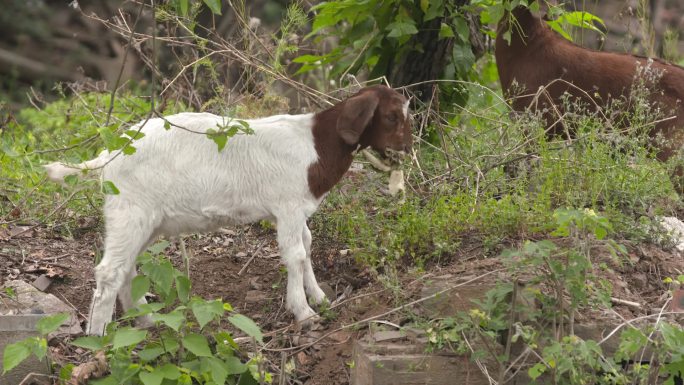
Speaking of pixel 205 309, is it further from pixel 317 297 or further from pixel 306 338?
pixel 317 297

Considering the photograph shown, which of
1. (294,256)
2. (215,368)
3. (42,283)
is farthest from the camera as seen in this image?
(42,283)

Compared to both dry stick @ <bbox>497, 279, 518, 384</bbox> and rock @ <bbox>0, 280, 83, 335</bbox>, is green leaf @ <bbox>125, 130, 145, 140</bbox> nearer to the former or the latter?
rock @ <bbox>0, 280, 83, 335</bbox>

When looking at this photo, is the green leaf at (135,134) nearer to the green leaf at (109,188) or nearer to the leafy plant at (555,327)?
the green leaf at (109,188)

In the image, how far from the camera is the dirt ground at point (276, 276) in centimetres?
512

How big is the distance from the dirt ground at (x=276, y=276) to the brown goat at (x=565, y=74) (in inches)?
43.9

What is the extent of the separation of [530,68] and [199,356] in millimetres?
3095

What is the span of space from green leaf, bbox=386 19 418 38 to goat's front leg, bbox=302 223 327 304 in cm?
167

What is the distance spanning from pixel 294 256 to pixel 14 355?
1.37m

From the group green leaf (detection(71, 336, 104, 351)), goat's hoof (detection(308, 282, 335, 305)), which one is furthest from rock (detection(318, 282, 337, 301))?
green leaf (detection(71, 336, 104, 351))

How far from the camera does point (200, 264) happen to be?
611 cm

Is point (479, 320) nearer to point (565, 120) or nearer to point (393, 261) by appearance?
point (393, 261)

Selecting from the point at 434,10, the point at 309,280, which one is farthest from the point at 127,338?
the point at 434,10

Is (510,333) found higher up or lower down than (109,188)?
lower down

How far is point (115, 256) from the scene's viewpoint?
500cm
